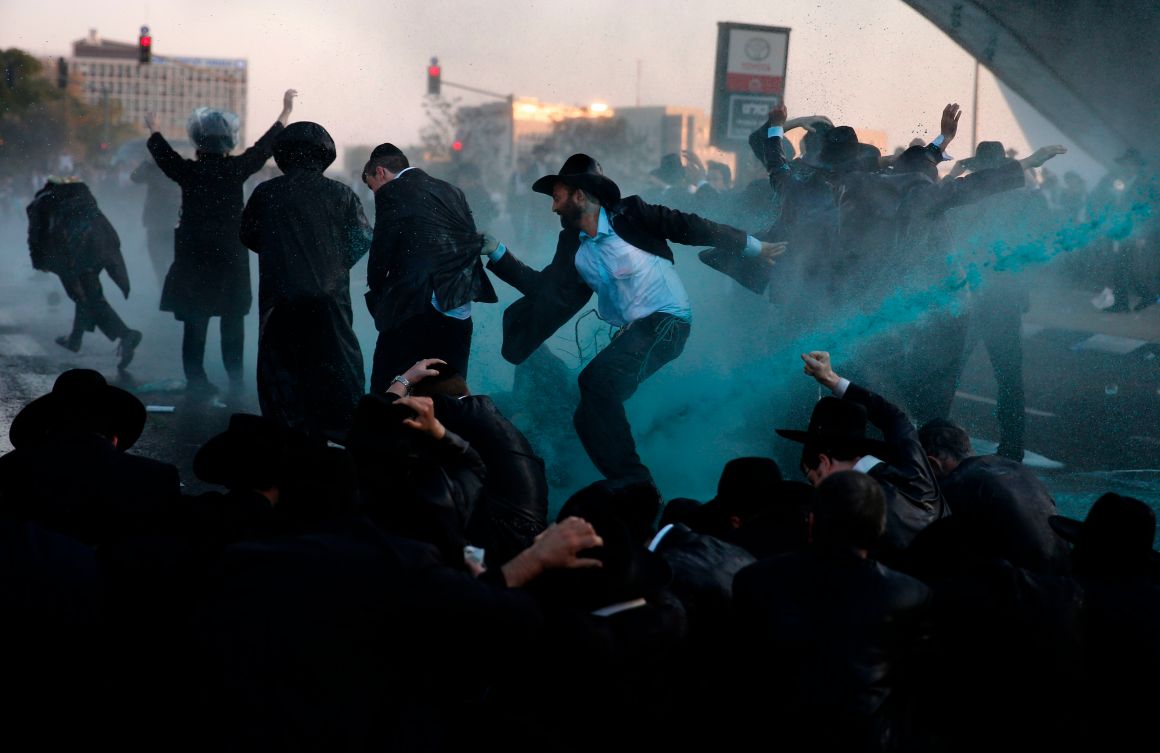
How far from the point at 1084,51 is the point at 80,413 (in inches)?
549

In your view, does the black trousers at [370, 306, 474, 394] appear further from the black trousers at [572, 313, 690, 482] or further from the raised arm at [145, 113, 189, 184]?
the raised arm at [145, 113, 189, 184]

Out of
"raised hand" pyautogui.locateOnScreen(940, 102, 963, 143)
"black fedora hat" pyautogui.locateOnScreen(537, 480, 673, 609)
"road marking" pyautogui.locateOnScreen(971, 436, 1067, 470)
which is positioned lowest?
"road marking" pyautogui.locateOnScreen(971, 436, 1067, 470)

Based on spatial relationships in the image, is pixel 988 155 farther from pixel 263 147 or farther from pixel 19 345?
pixel 19 345

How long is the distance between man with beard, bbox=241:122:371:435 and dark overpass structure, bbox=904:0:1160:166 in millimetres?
6776

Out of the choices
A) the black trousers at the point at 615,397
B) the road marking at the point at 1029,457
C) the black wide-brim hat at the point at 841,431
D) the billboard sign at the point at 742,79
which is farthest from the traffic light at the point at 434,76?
the black wide-brim hat at the point at 841,431

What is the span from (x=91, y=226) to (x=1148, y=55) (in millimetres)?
10257

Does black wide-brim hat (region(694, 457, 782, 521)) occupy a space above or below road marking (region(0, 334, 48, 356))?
above

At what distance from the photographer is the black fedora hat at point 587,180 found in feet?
20.0

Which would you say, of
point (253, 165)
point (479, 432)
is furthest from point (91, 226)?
point (479, 432)

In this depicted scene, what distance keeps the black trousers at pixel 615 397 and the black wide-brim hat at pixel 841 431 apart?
69.1 inches

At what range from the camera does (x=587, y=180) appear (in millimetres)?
6090

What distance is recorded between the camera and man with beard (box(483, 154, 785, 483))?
592cm

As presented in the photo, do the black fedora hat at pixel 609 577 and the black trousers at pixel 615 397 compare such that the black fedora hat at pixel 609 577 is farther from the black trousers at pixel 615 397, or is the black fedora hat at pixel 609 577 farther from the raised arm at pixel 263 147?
the raised arm at pixel 263 147

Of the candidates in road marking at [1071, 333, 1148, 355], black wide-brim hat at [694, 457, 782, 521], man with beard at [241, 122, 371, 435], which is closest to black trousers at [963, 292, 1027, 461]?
man with beard at [241, 122, 371, 435]
